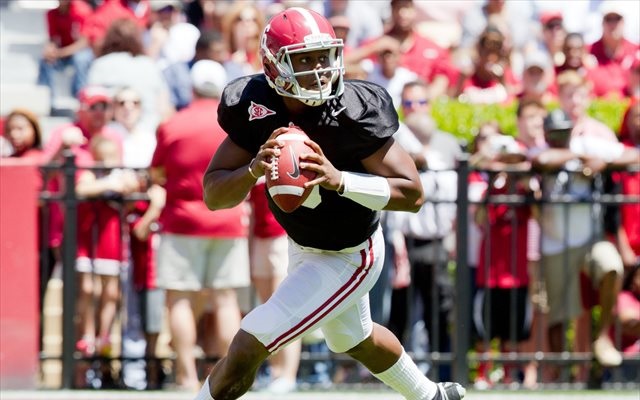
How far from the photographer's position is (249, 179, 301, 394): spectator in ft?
29.9

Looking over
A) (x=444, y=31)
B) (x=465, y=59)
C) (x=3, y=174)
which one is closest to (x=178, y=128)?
(x=3, y=174)

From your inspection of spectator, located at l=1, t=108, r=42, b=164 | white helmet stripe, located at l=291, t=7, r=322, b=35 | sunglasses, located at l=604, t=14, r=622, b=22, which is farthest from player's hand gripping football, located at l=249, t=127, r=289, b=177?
sunglasses, located at l=604, t=14, r=622, b=22

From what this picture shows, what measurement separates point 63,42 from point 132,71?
6.61ft

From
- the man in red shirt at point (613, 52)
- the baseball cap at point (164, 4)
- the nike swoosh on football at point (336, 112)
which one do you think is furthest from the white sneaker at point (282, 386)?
the baseball cap at point (164, 4)

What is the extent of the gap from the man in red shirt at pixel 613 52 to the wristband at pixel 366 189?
652 cm

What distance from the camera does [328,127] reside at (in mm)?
6105

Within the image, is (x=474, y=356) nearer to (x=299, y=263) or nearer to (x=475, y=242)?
(x=475, y=242)

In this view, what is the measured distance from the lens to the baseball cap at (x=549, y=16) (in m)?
13.1

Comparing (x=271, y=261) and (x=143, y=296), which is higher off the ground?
(x=271, y=261)

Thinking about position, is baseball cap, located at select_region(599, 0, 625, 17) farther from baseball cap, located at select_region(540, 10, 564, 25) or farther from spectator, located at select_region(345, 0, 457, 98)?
spectator, located at select_region(345, 0, 457, 98)

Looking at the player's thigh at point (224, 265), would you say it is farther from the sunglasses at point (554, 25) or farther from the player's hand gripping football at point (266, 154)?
the sunglasses at point (554, 25)

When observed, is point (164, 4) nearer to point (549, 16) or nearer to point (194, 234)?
point (549, 16)

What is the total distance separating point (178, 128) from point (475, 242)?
2.12 meters

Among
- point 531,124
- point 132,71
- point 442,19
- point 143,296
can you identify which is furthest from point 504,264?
point 442,19
